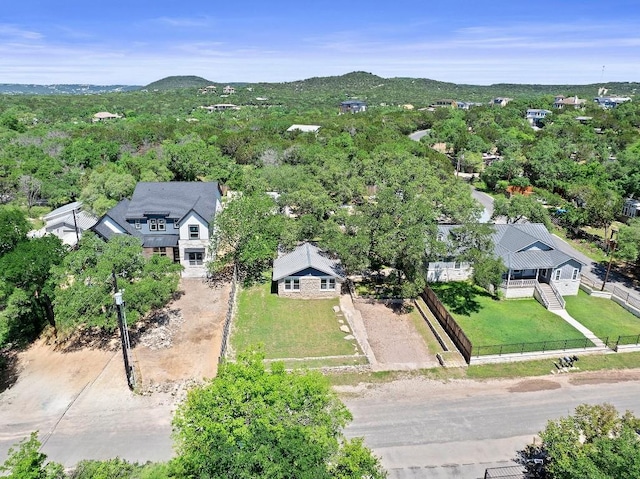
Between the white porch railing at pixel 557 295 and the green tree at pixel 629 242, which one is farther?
the green tree at pixel 629 242

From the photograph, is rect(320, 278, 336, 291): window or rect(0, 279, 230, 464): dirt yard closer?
rect(0, 279, 230, 464): dirt yard

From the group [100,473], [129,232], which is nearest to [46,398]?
[100,473]

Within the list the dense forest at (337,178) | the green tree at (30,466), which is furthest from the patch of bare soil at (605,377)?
the green tree at (30,466)

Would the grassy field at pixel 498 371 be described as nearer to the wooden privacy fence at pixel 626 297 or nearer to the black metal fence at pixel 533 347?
the black metal fence at pixel 533 347

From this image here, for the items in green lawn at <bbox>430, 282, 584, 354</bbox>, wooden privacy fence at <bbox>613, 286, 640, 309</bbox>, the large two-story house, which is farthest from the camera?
the large two-story house

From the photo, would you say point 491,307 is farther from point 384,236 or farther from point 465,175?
point 465,175

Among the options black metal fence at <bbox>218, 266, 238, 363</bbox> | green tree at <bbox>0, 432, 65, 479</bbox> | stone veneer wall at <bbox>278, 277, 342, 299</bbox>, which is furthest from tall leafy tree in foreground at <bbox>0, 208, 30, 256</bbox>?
green tree at <bbox>0, 432, 65, 479</bbox>

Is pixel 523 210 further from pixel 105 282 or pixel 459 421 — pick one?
pixel 105 282

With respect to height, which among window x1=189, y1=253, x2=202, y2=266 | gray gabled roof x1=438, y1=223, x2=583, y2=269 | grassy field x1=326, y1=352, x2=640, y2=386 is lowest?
grassy field x1=326, y1=352, x2=640, y2=386

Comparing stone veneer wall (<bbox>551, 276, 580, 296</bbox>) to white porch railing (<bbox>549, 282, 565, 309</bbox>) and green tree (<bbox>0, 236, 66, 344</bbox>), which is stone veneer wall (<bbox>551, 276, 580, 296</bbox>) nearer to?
white porch railing (<bbox>549, 282, 565, 309</bbox>)
